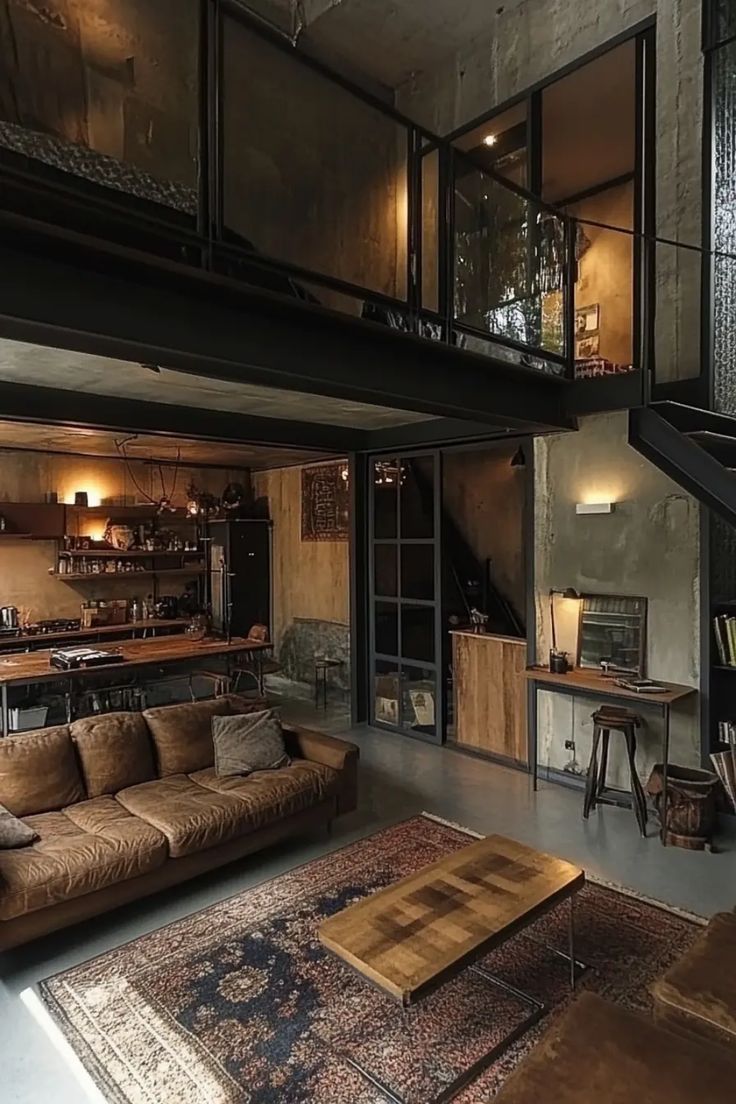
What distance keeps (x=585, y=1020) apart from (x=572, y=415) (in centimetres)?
351

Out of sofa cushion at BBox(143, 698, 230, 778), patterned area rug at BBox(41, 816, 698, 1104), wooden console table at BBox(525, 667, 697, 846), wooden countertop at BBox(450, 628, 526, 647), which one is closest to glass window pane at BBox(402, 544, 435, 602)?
wooden countertop at BBox(450, 628, 526, 647)

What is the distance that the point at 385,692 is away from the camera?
Result: 6.37 metres

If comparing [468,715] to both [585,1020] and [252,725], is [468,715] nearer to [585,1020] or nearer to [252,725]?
[252,725]

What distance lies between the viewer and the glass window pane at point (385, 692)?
6258mm

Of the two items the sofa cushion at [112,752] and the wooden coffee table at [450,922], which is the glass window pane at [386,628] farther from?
the wooden coffee table at [450,922]

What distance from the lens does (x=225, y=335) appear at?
268 cm

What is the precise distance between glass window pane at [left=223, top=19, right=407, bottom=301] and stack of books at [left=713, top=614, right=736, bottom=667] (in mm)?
2712

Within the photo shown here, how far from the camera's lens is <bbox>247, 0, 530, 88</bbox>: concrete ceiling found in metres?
5.32

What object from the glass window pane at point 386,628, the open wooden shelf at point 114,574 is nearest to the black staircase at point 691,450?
the glass window pane at point 386,628

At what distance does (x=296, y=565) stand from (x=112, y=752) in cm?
478

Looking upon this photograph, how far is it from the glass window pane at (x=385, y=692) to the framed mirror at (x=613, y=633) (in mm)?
2005

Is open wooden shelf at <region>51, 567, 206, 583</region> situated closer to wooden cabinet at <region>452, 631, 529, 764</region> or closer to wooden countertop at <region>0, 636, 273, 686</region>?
wooden countertop at <region>0, 636, 273, 686</region>

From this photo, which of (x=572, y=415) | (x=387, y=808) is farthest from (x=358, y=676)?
(x=572, y=415)

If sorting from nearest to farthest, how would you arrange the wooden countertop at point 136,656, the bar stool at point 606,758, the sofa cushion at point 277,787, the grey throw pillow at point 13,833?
the grey throw pillow at point 13,833 < the sofa cushion at point 277,787 < the bar stool at point 606,758 < the wooden countertop at point 136,656
